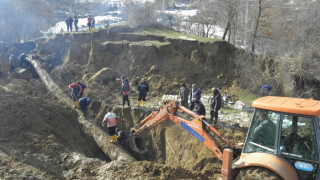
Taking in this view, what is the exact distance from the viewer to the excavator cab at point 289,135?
4165 mm

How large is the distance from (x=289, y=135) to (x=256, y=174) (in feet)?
2.88

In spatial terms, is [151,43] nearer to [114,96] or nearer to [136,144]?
[114,96]

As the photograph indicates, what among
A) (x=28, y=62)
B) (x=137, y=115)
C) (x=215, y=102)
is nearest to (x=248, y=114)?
(x=215, y=102)

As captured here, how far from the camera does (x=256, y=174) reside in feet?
14.5

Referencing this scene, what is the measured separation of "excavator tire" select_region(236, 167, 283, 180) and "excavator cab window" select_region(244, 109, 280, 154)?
1.17 ft

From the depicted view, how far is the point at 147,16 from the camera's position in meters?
20.9

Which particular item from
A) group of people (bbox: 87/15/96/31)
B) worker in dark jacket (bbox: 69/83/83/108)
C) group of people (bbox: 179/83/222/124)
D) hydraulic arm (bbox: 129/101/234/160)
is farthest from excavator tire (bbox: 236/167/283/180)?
group of people (bbox: 87/15/96/31)

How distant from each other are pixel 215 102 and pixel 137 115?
3.66 metres

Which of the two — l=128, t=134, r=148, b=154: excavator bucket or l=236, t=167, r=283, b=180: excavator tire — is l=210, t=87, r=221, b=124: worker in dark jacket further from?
l=236, t=167, r=283, b=180: excavator tire

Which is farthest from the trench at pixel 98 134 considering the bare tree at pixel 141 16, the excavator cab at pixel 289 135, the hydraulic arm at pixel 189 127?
the bare tree at pixel 141 16

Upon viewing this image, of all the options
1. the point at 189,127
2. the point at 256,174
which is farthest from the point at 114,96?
the point at 256,174

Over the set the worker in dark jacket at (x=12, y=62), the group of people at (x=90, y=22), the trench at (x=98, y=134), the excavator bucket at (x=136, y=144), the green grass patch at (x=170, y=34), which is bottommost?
the excavator bucket at (x=136, y=144)

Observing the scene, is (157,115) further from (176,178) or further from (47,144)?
(47,144)

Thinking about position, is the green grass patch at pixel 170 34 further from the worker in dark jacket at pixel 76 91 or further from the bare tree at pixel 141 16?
the worker in dark jacket at pixel 76 91
